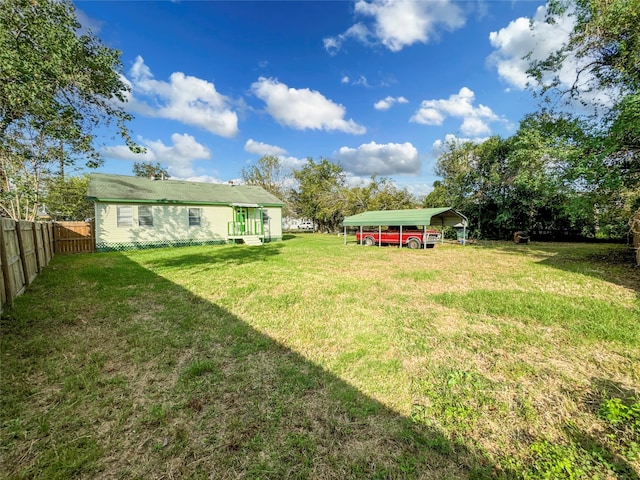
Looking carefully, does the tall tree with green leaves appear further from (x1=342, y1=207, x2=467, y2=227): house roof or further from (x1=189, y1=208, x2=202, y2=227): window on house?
(x1=189, y1=208, x2=202, y2=227): window on house

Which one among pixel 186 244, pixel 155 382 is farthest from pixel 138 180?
pixel 155 382

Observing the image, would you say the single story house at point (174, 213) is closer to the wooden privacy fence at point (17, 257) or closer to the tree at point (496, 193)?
the wooden privacy fence at point (17, 257)

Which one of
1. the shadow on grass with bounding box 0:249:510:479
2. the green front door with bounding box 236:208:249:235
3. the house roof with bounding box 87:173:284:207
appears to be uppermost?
the house roof with bounding box 87:173:284:207

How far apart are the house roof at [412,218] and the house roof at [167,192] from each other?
23.2ft

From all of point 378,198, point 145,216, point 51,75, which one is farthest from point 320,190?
point 51,75

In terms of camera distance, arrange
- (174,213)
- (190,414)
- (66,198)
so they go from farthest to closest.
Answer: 1. (66,198)
2. (174,213)
3. (190,414)

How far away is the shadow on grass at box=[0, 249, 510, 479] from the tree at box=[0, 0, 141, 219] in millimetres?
5836

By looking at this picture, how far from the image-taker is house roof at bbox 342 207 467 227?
14812 mm

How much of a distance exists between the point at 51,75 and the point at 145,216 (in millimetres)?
9396

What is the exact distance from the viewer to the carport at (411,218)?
1479 cm

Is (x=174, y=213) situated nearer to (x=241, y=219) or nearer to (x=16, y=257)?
(x=241, y=219)

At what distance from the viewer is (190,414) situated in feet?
8.14

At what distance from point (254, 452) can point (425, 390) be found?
182 cm

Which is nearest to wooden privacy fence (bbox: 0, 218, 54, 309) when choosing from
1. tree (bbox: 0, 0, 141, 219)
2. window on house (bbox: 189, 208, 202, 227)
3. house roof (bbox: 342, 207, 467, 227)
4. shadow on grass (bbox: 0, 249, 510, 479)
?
shadow on grass (bbox: 0, 249, 510, 479)
